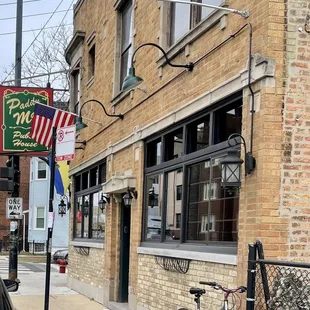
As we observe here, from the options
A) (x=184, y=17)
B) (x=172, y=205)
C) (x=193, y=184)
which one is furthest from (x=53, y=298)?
(x=184, y=17)

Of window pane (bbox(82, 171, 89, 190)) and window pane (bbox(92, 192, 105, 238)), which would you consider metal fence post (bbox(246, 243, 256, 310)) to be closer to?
window pane (bbox(92, 192, 105, 238))

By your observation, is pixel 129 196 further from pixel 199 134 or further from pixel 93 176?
pixel 93 176

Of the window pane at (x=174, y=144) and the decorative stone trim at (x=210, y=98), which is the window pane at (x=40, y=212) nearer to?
the decorative stone trim at (x=210, y=98)

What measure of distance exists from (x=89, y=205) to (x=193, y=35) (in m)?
8.36

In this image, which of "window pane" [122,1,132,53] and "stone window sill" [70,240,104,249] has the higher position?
"window pane" [122,1,132,53]

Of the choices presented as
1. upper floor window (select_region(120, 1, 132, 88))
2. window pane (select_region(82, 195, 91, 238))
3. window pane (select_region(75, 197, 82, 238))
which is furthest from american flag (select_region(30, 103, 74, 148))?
window pane (select_region(75, 197, 82, 238))

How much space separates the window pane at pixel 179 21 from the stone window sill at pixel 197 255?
132 inches

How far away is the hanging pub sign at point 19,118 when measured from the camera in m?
13.9

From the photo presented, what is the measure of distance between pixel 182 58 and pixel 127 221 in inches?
195

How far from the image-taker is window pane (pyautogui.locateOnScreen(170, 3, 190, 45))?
9.00 metres

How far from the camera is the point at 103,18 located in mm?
14125

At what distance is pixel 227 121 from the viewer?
7535mm

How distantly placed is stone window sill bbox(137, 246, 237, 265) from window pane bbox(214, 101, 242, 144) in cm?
150

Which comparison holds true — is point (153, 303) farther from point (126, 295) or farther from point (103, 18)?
point (103, 18)
